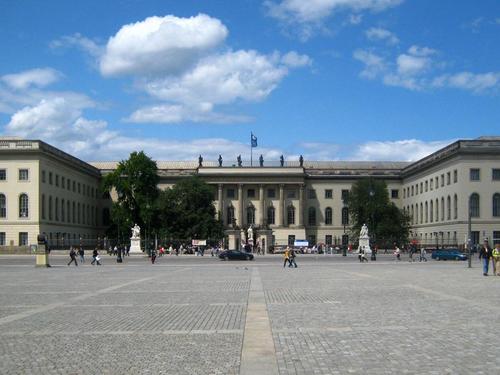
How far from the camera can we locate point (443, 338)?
1367 cm

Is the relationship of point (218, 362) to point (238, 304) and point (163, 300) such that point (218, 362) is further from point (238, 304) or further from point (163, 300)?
point (163, 300)

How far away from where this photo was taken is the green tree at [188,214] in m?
109

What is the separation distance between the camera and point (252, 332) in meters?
14.9

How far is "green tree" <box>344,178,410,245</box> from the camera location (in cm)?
10994

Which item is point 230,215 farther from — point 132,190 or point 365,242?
point 365,242

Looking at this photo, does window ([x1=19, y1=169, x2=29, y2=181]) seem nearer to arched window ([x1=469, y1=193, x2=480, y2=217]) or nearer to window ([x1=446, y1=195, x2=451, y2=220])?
window ([x1=446, y1=195, x2=451, y2=220])

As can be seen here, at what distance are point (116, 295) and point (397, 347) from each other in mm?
14064

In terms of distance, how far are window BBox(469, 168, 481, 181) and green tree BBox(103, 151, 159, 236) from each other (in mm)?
44838

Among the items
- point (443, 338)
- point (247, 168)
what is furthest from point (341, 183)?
point (443, 338)

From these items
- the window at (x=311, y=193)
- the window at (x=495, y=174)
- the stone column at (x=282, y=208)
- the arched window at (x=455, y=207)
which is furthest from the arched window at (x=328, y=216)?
the window at (x=495, y=174)

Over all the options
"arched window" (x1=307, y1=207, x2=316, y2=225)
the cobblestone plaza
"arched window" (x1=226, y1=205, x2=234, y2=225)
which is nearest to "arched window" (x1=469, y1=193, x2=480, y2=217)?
"arched window" (x1=307, y1=207, x2=316, y2=225)

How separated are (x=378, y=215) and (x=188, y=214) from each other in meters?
30.0

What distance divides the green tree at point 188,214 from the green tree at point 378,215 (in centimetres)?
2287

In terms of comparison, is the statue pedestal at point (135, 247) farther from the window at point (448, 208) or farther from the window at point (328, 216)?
the window at point (328, 216)
